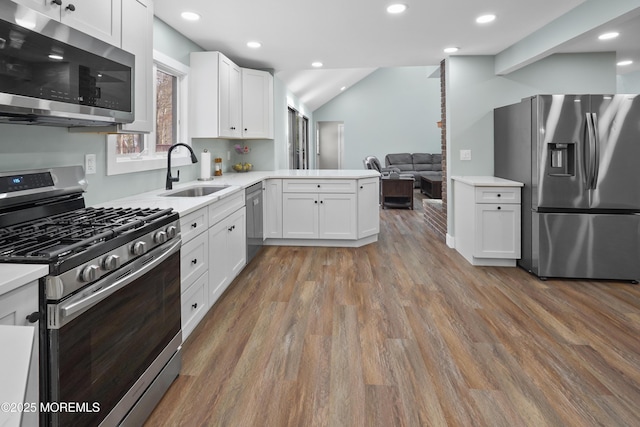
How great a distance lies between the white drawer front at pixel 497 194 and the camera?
3.86 meters

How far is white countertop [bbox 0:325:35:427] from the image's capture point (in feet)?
1.84

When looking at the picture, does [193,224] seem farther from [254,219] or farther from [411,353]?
[254,219]

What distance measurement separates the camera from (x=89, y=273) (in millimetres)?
1247

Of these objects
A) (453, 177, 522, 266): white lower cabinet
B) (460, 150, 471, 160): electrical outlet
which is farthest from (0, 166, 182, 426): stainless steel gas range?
(460, 150, 471, 160): electrical outlet

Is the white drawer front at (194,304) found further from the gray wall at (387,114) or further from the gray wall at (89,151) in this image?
the gray wall at (387,114)

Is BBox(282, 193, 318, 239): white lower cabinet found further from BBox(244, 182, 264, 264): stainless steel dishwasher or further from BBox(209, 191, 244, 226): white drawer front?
BBox(209, 191, 244, 226): white drawer front

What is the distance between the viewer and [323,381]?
1983 millimetres

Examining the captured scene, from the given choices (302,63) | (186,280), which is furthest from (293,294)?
(302,63)

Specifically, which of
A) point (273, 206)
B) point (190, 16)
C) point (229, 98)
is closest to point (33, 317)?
point (190, 16)

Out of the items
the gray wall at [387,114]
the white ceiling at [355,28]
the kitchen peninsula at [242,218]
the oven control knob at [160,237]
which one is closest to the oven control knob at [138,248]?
the oven control knob at [160,237]

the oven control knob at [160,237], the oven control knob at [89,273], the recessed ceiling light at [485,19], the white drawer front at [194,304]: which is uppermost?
the recessed ceiling light at [485,19]

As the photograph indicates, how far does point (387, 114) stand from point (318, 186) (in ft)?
26.7

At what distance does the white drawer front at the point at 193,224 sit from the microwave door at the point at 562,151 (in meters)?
2.89

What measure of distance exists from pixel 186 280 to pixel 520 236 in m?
3.18
